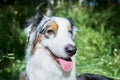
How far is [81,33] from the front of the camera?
10.7 meters

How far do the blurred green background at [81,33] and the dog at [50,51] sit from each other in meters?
2.53

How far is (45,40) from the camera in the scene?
5.38 metres

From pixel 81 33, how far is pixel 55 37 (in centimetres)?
544

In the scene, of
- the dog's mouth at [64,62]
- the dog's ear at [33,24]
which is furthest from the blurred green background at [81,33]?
the dog's mouth at [64,62]

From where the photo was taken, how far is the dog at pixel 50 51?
5258 millimetres

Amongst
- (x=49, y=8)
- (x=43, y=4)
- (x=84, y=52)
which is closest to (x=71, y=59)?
(x=84, y=52)

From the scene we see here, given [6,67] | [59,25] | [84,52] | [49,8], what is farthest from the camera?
[49,8]

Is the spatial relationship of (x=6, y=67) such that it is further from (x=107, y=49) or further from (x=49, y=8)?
(x=49, y=8)

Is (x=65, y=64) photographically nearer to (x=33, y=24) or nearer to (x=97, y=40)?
(x=33, y=24)

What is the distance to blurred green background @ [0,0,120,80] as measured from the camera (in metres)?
8.59

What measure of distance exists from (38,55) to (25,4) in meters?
7.43

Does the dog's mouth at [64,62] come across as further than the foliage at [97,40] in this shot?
No

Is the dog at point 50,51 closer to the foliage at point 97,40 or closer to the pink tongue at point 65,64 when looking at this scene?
the pink tongue at point 65,64

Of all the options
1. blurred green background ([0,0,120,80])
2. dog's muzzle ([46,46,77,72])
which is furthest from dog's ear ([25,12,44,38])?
blurred green background ([0,0,120,80])
